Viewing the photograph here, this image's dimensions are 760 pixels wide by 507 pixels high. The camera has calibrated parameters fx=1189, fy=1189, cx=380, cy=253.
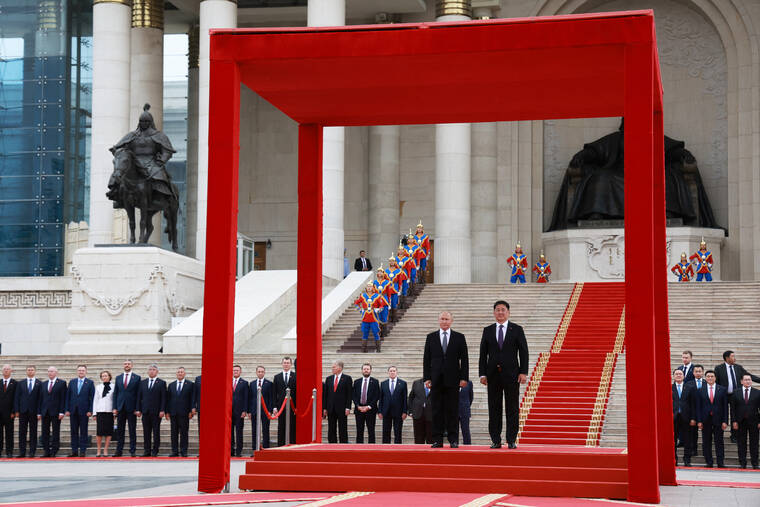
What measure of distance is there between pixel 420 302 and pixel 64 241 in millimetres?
14784

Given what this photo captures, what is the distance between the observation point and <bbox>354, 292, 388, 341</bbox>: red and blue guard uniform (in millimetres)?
22219

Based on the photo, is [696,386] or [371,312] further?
[371,312]

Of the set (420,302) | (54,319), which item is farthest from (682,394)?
(54,319)

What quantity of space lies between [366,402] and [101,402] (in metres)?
4.09

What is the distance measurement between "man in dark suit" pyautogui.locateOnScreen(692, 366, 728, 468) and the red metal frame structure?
13.6 feet

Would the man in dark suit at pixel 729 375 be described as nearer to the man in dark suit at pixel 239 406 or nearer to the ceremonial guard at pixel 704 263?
the man in dark suit at pixel 239 406

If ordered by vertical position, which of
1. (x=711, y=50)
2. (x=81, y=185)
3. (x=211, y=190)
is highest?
(x=711, y=50)

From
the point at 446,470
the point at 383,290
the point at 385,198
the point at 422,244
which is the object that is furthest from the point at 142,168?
the point at 446,470

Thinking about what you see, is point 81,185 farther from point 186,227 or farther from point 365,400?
point 365,400

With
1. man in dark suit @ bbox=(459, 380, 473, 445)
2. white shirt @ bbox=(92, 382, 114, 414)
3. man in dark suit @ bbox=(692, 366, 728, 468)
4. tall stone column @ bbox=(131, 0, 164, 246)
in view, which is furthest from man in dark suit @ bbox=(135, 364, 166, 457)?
tall stone column @ bbox=(131, 0, 164, 246)

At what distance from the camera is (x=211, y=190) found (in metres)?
11.0

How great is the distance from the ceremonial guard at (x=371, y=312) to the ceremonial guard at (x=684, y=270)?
33.3 feet

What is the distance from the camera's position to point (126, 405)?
18.0 m

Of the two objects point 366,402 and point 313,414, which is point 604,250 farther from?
point 313,414
